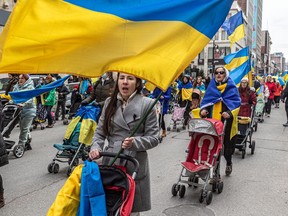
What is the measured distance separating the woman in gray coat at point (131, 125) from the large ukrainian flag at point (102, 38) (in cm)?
25

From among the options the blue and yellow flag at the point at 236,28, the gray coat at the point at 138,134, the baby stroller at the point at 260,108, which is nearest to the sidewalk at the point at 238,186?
the gray coat at the point at 138,134

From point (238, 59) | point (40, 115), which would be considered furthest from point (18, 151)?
point (238, 59)

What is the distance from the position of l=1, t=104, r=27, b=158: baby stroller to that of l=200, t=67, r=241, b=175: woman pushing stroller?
4123 mm

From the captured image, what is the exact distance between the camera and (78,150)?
680cm

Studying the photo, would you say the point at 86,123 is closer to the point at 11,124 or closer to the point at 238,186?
the point at 11,124

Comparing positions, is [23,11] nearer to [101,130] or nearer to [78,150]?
[101,130]

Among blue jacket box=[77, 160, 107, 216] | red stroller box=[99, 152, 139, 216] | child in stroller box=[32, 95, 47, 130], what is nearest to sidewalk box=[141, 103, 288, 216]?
red stroller box=[99, 152, 139, 216]

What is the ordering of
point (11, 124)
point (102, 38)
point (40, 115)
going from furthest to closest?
point (40, 115)
point (11, 124)
point (102, 38)

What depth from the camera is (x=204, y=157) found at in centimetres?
595

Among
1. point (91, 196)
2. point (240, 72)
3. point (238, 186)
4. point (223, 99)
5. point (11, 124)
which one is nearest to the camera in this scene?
point (91, 196)

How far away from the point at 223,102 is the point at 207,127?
2.72ft

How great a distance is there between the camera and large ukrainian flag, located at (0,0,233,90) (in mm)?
3092

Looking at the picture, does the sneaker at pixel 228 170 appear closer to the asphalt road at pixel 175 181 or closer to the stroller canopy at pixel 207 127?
the asphalt road at pixel 175 181

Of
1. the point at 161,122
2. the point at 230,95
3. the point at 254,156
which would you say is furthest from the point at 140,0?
the point at 161,122
